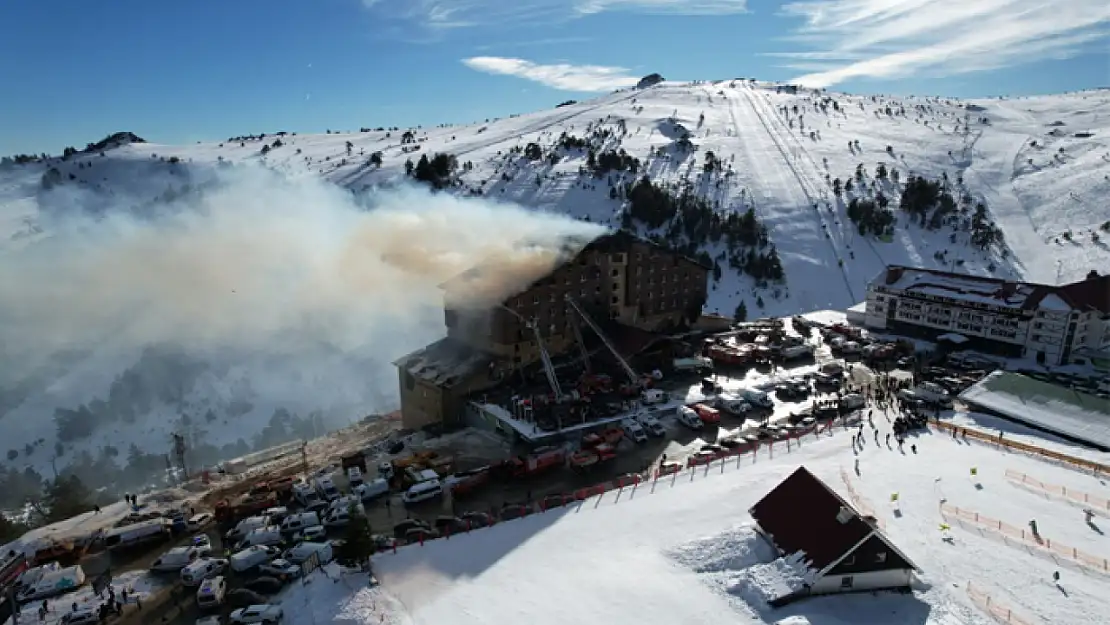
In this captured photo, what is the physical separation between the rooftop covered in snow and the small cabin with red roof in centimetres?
2205

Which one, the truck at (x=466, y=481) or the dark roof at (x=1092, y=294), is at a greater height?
the dark roof at (x=1092, y=294)

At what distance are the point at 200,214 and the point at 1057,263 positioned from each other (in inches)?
5583

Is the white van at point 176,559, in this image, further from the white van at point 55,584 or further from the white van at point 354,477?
the white van at point 354,477

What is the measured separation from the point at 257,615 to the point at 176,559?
7268mm

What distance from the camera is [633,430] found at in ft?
131

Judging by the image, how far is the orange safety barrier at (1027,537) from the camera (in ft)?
85.1

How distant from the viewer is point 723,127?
614 feet

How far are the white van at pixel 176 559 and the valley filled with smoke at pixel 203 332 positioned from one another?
54245 mm

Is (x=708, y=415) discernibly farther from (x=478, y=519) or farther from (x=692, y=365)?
(x=478, y=519)

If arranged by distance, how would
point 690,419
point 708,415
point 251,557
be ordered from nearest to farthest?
point 251,557, point 690,419, point 708,415

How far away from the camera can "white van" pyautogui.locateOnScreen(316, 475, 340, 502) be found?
112 ft

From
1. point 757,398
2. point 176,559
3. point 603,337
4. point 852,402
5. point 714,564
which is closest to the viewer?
point 714,564

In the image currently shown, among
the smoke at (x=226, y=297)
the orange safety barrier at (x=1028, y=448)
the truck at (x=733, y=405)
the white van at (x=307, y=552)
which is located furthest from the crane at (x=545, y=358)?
the smoke at (x=226, y=297)

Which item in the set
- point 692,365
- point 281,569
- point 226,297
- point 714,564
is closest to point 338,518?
point 281,569
